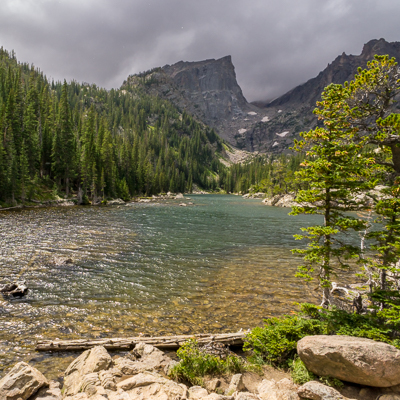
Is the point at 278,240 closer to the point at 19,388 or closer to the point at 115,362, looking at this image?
the point at 115,362

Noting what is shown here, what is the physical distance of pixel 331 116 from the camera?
417 inches

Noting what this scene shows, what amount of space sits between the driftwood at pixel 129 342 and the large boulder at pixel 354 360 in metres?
3.05

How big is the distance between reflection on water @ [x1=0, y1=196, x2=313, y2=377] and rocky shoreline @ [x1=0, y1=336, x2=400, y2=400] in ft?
6.44

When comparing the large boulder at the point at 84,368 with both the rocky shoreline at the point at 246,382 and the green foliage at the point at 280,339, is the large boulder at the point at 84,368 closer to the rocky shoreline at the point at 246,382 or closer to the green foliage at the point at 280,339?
the rocky shoreline at the point at 246,382

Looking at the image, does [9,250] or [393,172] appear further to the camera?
[9,250]

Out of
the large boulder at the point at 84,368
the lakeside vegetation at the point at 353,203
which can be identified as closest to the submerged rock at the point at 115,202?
the large boulder at the point at 84,368

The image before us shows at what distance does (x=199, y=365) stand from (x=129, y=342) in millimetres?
3356

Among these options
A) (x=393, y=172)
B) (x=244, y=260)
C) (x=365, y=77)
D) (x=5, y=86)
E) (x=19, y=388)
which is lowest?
(x=244, y=260)

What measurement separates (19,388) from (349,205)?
512 inches

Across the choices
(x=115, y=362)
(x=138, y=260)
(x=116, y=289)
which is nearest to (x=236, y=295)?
(x=116, y=289)

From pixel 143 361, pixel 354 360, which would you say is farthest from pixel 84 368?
pixel 354 360

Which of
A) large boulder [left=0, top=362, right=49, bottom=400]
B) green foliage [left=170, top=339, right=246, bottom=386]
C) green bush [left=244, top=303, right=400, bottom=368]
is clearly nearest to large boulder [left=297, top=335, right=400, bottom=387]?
green bush [left=244, top=303, right=400, bottom=368]

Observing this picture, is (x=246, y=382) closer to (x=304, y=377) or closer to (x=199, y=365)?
(x=199, y=365)

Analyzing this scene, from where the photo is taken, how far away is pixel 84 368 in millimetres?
6891
